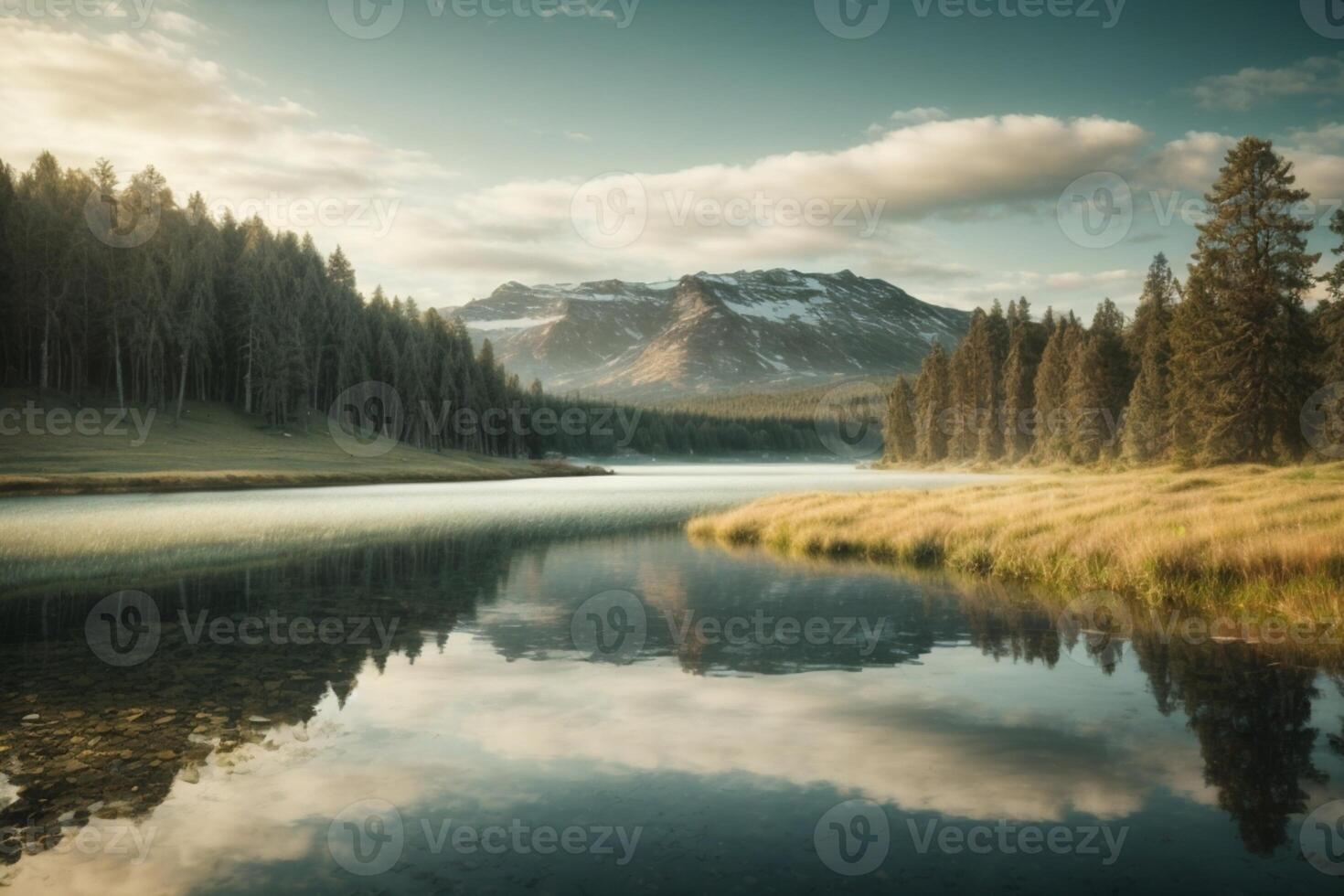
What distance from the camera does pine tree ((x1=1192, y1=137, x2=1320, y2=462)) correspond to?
51000mm

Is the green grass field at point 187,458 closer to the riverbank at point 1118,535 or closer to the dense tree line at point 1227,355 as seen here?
the riverbank at point 1118,535

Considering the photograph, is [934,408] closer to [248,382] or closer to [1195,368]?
[1195,368]

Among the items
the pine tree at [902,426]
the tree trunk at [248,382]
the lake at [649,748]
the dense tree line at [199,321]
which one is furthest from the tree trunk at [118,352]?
the pine tree at [902,426]

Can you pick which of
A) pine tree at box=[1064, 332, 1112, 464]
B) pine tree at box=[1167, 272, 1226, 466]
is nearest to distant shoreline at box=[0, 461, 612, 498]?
pine tree at box=[1064, 332, 1112, 464]

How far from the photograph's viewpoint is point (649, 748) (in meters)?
10.5

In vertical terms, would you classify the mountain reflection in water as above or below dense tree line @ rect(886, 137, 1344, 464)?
below

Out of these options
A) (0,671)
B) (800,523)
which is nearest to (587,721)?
(0,671)

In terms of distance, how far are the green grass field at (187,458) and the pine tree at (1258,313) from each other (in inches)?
2898

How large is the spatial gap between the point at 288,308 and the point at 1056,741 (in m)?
105

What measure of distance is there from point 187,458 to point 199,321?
23.3 meters

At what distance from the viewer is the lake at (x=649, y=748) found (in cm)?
738

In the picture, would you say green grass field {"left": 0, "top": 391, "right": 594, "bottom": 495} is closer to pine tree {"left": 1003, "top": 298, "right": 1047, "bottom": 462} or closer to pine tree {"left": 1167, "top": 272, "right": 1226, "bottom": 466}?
pine tree {"left": 1003, "top": 298, "right": 1047, "bottom": 462}

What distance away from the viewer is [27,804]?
839 cm

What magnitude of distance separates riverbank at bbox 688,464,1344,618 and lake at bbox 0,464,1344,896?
259 centimetres
